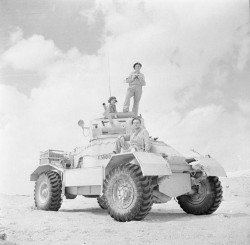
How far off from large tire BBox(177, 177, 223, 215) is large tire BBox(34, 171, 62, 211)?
346cm

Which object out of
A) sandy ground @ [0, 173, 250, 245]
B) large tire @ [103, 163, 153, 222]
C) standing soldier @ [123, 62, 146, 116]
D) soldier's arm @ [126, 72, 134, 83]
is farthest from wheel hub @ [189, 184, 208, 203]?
soldier's arm @ [126, 72, 134, 83]

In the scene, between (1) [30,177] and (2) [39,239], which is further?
(1) [30,177]

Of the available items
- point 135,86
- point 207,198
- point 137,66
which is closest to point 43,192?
point 135,86

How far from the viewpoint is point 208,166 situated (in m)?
8.90

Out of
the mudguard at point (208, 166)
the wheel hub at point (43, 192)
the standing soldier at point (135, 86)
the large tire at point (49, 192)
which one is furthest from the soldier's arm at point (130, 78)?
the wheel hub at point (43, 192)

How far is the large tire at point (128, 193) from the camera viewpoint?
24.9 ft

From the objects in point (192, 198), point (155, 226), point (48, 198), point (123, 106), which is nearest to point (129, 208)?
point (155, 226)

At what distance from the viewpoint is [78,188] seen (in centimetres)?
991

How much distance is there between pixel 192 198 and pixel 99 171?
2.32m

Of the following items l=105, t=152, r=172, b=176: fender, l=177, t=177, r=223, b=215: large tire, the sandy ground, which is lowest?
the sandy ground

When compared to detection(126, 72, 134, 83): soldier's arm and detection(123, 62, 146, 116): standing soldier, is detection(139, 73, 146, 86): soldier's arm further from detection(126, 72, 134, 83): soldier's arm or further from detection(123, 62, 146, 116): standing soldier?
detection(126, 72, 134, 83): soldier's arm

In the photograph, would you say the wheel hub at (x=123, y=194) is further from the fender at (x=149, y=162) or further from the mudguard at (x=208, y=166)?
the mudguard at (x=208, y=166)

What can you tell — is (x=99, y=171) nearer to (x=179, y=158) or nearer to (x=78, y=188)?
(x=78, y=188)

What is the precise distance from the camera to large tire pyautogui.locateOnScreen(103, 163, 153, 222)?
7594 mm
